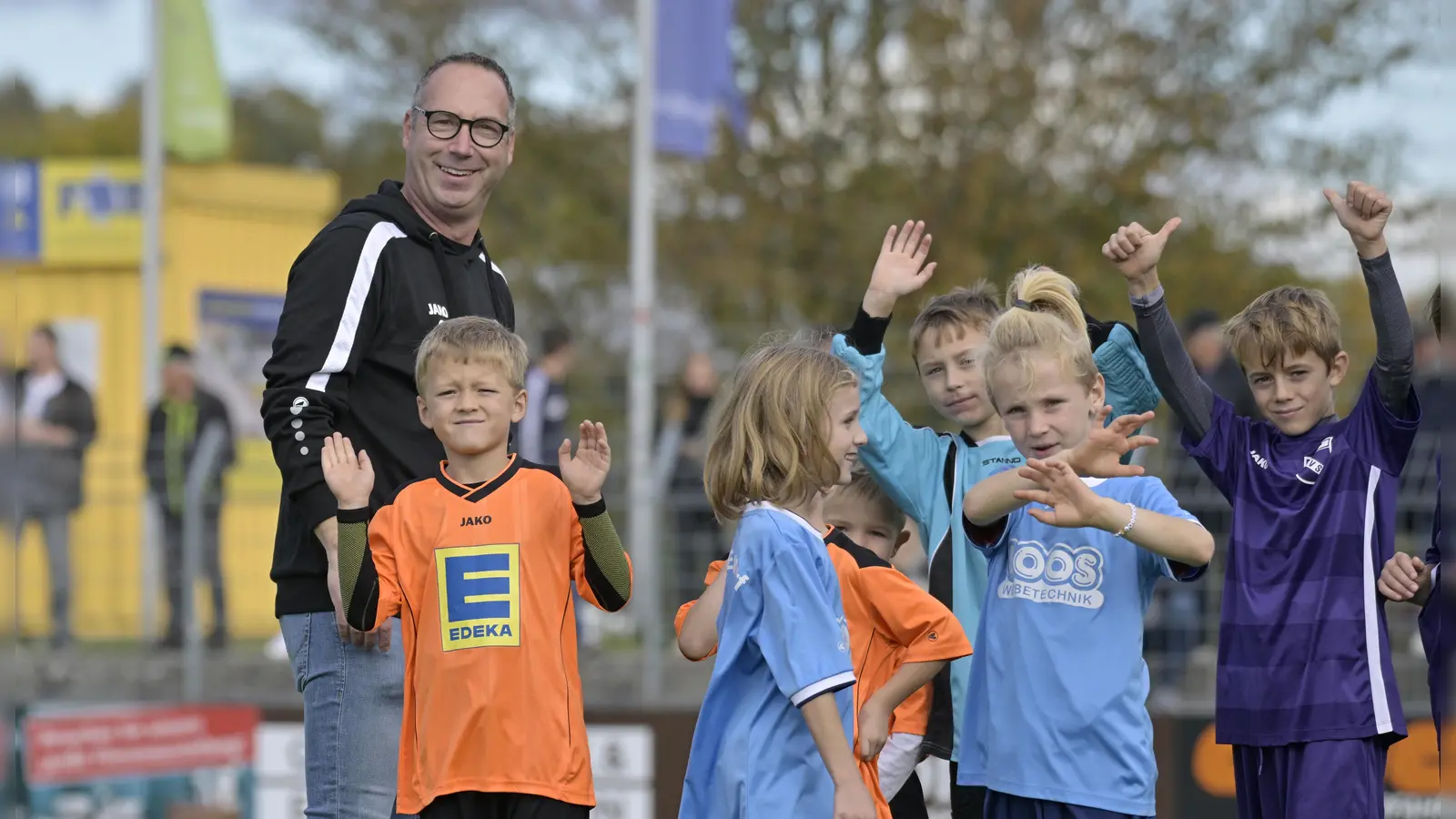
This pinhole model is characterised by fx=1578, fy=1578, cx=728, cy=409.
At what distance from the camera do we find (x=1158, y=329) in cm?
379

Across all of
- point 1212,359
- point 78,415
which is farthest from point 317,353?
point 78,415

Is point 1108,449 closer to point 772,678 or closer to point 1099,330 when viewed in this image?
point 772,678

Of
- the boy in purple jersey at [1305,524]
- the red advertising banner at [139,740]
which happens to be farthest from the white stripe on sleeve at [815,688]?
the red advertising banner at [139,740]

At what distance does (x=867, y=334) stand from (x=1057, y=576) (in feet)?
2.99

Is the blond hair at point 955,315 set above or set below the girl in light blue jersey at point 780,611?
above

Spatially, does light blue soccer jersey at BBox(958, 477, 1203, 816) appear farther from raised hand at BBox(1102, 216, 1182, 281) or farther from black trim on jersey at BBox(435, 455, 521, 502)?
black trim on jersey at BBox(435, 455, 521, 502)

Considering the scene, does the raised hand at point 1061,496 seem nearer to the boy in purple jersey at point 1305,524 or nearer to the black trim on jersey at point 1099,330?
the boy in purple jersey at point 1305,524

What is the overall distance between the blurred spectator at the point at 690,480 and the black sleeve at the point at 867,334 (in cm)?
322

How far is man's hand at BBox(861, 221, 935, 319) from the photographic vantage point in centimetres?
399

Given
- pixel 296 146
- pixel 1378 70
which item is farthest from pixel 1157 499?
pixel 296 146

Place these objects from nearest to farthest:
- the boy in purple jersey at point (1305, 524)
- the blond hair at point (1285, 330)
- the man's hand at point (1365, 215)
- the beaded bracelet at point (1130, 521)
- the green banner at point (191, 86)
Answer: the beaded bracelet at point (1130, 521) < the man's hand at point (1365, 215) < the boy in purple jersey at point (1305, 524) < the blond hair at point (1285, 330) < the green banner at point (191, 86)

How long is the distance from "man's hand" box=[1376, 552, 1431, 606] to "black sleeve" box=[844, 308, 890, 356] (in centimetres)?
132

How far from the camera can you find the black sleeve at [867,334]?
158 inches

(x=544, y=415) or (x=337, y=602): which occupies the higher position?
(x=544, y=415)
